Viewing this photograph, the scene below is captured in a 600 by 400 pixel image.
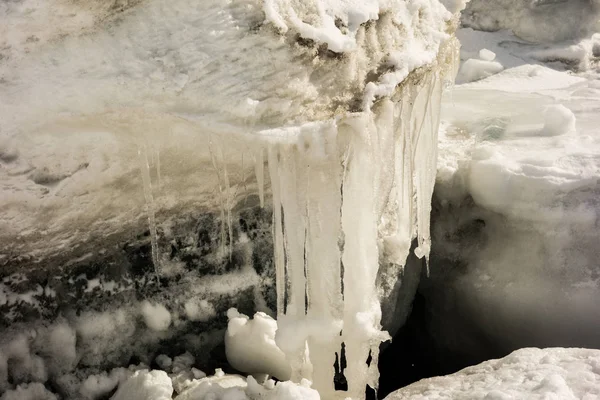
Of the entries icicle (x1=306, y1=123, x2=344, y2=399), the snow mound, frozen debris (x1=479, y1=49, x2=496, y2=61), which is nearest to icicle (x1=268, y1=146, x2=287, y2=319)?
icicle (x1=306, y1=123, x2=344, y2=399)

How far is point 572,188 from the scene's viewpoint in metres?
3.32

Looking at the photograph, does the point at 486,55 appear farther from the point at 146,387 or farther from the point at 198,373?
the point at 146,387

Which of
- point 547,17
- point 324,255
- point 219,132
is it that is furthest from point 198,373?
point 547,17

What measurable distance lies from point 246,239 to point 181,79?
117 centimetres

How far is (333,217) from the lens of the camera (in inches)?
93.0

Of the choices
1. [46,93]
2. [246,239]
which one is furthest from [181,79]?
[246,239]

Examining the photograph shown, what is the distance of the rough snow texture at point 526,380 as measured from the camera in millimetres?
2320

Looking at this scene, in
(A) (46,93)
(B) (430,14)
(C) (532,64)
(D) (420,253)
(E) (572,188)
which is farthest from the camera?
(C) (532,64)

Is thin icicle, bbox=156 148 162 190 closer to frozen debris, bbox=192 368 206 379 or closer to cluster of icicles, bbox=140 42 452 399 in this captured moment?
cluster of icicles, bbox=140 42 452 399

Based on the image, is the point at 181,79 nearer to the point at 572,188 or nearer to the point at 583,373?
the point at 583,373

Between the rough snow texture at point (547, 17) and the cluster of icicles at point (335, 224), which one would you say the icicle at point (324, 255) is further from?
the rough snow texture at point (547, 17)

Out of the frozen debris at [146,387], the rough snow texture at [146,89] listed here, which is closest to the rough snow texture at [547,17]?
the rough snow texture at [146,89]

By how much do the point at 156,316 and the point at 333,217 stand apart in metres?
1.10

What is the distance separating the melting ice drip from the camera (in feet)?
7.41
